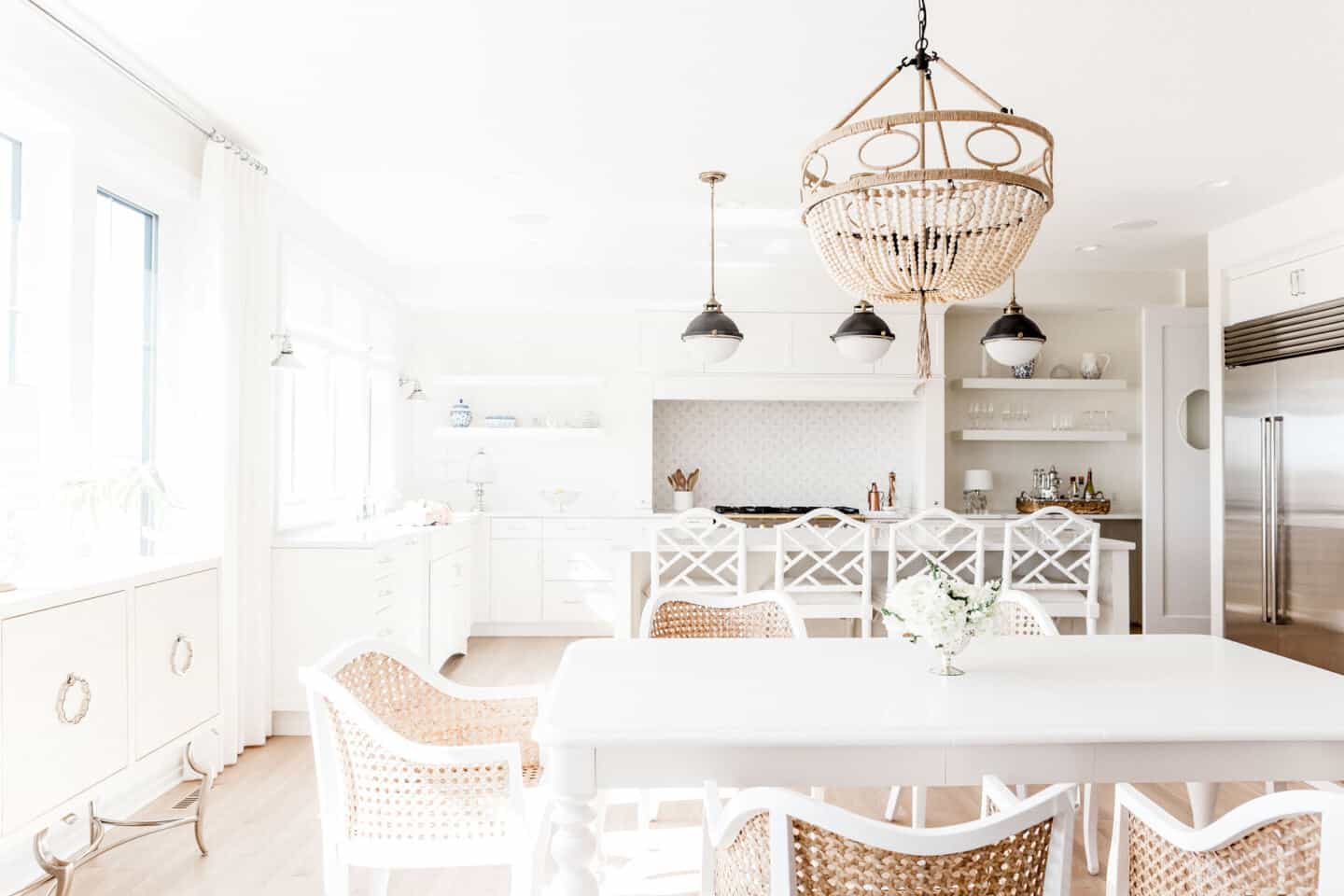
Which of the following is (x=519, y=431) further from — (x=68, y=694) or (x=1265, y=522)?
(x=1265, y=522)

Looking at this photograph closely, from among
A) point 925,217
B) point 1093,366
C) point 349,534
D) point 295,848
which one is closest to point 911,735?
point 925,217

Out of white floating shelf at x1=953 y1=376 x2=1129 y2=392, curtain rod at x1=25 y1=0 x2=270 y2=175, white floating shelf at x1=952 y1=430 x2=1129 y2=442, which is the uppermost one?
curtain rod at x1=25 y1=0 x2=270 y2=175

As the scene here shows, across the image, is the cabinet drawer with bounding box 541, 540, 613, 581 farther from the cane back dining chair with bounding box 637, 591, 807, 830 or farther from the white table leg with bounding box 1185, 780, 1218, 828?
the white table leg with bounding box 1185, 780, 1218, 828

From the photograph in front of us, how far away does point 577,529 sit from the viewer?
5973 millimetres

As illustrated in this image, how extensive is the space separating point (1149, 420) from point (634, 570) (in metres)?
3.75

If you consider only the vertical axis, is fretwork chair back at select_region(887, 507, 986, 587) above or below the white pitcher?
below

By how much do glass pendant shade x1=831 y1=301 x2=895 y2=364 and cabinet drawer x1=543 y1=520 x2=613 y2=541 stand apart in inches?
96.6

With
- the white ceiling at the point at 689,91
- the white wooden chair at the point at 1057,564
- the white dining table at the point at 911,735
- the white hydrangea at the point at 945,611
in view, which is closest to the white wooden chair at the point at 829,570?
the white wooden chair at the point at 1057,564

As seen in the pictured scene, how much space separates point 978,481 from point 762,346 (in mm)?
1818

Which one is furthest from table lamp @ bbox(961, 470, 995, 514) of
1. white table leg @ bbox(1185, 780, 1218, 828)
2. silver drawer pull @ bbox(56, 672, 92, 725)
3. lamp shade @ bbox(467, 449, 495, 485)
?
silver drawer pull @ bbox(56, 672, 92, 725)

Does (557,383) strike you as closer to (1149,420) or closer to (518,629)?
(518,629)

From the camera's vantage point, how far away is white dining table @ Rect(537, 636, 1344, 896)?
1682 millimetres

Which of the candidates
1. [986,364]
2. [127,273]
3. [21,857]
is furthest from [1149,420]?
[21,857]

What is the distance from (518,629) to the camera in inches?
237
